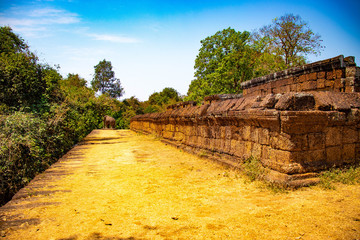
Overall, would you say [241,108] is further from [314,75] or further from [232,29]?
[232,29]

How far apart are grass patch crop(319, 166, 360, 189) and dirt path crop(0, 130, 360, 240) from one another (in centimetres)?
13

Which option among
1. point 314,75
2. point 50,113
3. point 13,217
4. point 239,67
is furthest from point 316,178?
point 239,67

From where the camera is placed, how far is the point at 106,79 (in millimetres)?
52125

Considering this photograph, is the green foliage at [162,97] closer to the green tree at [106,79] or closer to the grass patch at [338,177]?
the green tree at [106,79]

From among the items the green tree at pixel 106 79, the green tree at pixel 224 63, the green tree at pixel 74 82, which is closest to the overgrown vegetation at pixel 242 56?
the green tree at pixel 224 63

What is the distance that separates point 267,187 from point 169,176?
1.79 metres

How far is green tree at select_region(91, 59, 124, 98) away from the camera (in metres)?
51.7

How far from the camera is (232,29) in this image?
25.5m

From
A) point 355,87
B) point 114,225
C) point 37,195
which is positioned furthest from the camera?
point 355,87

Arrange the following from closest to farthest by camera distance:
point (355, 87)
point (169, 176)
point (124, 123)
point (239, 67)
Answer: point (169, 176) < point (355, 87) < point (239, 67) < point (124, 123)

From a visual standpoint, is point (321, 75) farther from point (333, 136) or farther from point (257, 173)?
point (257, 173)

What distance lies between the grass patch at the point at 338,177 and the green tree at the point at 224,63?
2054 cm

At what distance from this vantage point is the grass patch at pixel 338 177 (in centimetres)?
327

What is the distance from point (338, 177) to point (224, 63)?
21667 millimetres
